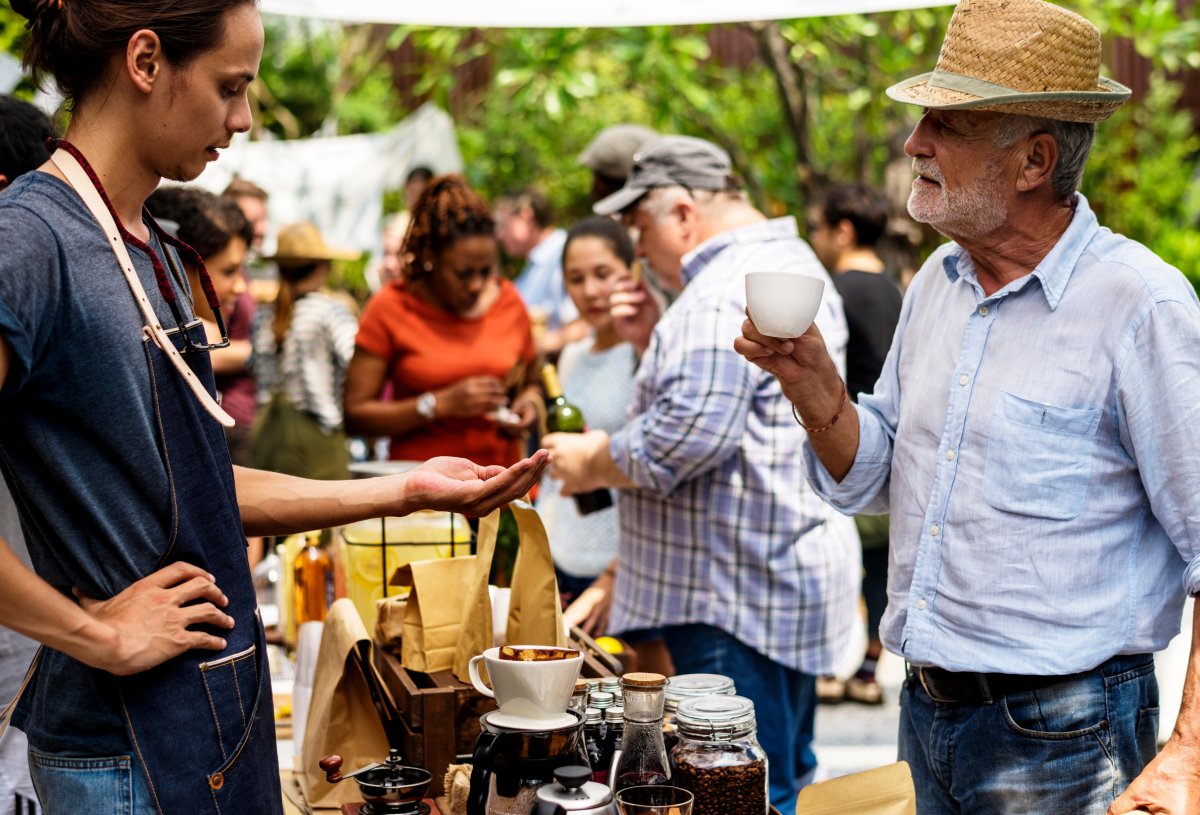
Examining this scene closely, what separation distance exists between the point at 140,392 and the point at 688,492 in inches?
75.1

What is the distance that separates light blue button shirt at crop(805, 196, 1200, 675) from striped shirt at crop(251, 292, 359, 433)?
349 cm

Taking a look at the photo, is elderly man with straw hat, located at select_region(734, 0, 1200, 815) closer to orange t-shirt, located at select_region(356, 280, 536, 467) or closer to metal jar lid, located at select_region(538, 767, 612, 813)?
metal jar lid, located at select_region(538, 767, 612, 813)

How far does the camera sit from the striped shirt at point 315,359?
5.24 metres

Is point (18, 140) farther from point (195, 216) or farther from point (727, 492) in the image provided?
point (727, 492)

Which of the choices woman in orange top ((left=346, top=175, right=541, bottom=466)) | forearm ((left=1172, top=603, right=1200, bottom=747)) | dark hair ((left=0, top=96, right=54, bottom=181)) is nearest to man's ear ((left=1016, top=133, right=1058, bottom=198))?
forearm ((left=1172, top=603, right=1200, bottom=747))

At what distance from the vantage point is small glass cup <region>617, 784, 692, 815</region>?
160 centimetres

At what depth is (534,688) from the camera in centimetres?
162

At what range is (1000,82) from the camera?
82.8 inches

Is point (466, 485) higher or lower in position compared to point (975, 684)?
higher

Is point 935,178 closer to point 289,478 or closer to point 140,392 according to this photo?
point 289,478

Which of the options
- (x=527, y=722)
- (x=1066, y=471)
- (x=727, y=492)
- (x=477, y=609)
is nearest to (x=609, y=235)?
(x=727, y=492)

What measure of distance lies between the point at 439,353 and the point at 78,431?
282 centimetres

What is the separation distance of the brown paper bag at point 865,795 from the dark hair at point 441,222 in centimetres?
283

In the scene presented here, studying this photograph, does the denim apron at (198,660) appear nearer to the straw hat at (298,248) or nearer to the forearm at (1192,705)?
the forearm at (1192,705)
